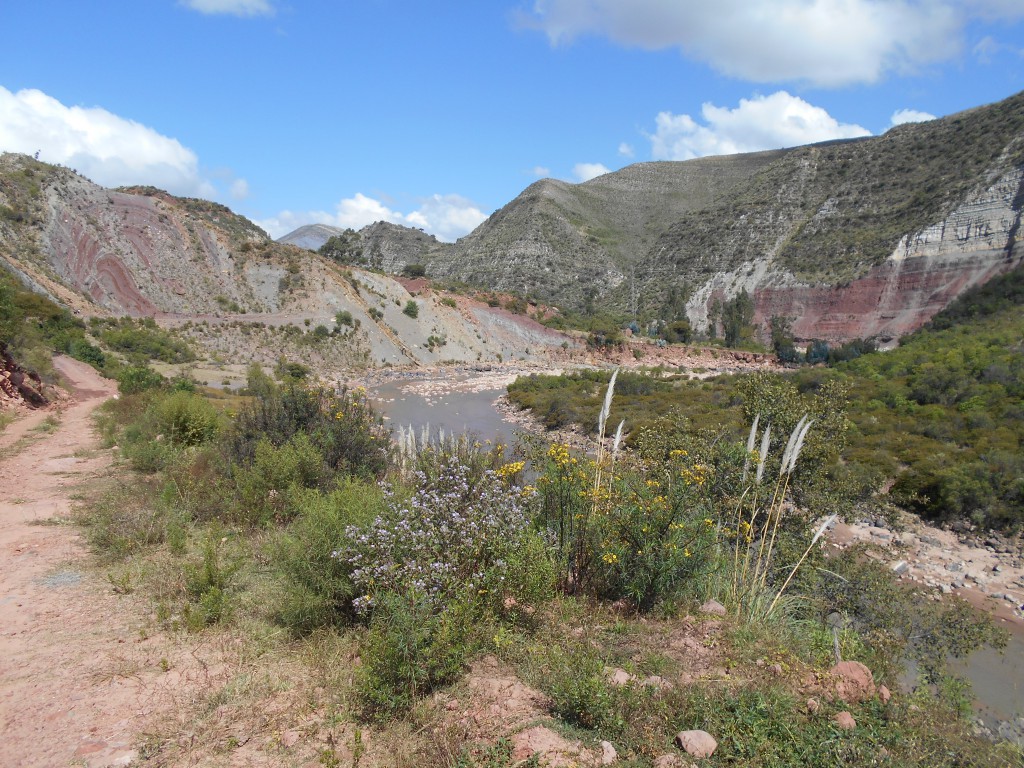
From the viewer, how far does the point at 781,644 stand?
496cm

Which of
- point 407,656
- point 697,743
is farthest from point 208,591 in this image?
point 697,743

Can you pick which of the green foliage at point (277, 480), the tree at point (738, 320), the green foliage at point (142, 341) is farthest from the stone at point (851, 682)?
the tree at point (738, 320)

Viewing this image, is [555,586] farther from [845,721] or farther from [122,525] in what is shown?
[122,525]

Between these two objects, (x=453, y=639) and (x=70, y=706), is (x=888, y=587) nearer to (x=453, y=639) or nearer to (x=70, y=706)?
A: (x=453, y=639)

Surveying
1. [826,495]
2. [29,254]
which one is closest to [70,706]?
[826,495]

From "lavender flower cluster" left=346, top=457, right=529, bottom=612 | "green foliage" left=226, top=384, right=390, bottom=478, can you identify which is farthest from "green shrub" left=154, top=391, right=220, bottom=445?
"lavender flower cluster" left=346, top=457, right=529, bottom=612

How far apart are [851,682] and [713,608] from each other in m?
1.31

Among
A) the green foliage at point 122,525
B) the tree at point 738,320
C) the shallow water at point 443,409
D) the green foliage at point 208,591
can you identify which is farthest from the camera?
the tree at point 738,320

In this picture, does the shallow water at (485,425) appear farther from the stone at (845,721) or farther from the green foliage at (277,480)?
the stone at (845,721)

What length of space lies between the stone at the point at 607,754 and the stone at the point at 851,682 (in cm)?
198

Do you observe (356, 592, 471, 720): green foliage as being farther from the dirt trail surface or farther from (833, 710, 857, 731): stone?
(833, 710, 857, 731): stone

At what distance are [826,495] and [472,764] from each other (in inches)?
259

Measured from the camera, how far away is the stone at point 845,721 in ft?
13.0

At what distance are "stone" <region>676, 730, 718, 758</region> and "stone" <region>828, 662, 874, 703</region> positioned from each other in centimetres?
138
